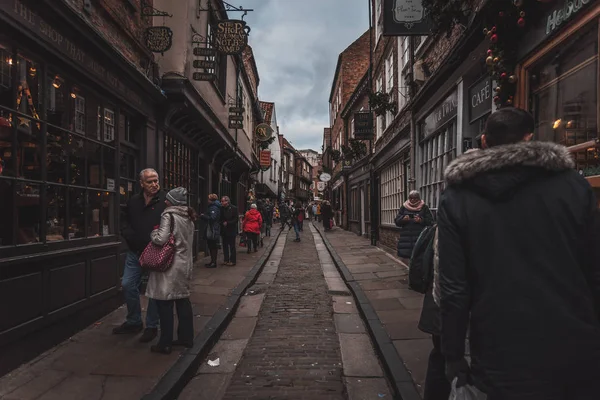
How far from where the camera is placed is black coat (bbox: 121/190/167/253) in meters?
4.95

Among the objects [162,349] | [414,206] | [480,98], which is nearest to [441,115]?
[480,98]

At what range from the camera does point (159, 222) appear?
197 inches

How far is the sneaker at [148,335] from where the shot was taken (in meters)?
4.89

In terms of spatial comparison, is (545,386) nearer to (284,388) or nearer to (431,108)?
(284,388)

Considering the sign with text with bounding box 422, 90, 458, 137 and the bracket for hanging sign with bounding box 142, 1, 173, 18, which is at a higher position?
the bracket for hanging sign with bounding box 142, 1, 173, 18

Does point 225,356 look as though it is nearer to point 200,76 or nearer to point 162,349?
point 162,349

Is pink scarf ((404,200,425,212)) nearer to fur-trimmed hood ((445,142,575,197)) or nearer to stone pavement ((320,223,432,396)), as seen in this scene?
stone pavement ((320,223,432,396))

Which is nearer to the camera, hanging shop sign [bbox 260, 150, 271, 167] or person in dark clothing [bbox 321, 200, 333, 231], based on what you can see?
person in dark clothing [bbox 321, 200, 333, 231]

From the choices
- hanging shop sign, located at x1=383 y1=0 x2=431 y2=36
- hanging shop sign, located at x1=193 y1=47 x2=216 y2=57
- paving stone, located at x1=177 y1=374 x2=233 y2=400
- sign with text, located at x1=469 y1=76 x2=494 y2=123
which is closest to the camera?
paving stone, located at x1=177 y1=374 x2=233 y2=400

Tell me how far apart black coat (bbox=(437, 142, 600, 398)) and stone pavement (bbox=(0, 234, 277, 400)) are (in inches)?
113

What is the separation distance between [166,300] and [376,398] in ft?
7.09

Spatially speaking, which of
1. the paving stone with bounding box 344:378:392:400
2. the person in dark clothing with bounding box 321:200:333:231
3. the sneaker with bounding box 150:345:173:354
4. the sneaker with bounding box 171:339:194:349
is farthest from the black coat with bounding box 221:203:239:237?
the person in dark clothing with bounding box 321:200:333:231

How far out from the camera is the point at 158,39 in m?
8.04

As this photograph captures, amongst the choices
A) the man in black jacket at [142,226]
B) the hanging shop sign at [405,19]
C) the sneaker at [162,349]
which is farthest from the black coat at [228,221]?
the sneaker at [162,349]
